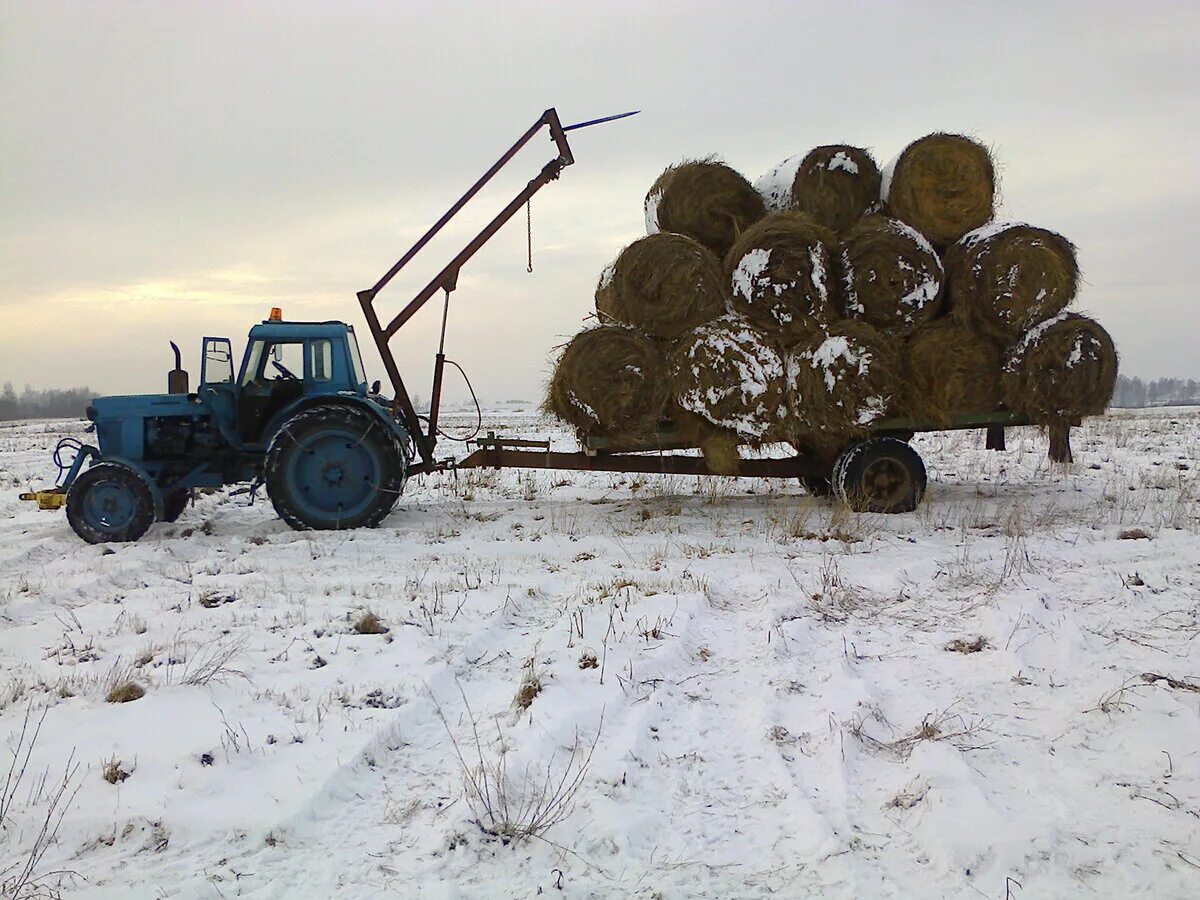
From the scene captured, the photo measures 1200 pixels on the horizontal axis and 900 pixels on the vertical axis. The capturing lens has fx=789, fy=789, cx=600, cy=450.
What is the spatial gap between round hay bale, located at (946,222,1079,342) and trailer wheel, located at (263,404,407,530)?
5.31 meters

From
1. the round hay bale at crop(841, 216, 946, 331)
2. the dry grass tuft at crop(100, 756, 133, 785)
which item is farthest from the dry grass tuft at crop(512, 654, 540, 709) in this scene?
the round hay bale at crop(841, 216, 946, 331)

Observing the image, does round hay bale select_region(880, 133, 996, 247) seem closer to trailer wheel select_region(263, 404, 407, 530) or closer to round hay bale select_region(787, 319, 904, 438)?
round hay bale select_region(787, 319, 904, 438)

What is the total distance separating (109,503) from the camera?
7168 millimetres

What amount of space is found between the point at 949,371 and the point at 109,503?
756 cm

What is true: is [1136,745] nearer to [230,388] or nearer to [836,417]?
[836,417]

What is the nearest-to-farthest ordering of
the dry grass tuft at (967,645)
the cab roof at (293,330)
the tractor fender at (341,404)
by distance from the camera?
the dry grass tuft at (967,645), the tractor fender at (341,404), the cab roof at (293,330)

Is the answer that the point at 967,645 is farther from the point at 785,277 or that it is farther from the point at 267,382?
the point at 267,382

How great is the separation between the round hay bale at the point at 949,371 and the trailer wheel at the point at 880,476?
45cm

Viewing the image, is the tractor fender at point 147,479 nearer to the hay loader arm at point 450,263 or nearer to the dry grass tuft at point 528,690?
the hay loader arm at point 450,263

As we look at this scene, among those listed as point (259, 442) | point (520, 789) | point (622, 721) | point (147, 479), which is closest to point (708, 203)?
point (259, 442)

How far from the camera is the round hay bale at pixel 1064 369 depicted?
6.62 meters

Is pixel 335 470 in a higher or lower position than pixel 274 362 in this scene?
lower

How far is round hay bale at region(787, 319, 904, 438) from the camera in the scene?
6.59 m

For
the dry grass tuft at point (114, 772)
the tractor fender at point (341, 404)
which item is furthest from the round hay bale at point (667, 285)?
the dry grass tuft at point (114, 772)
